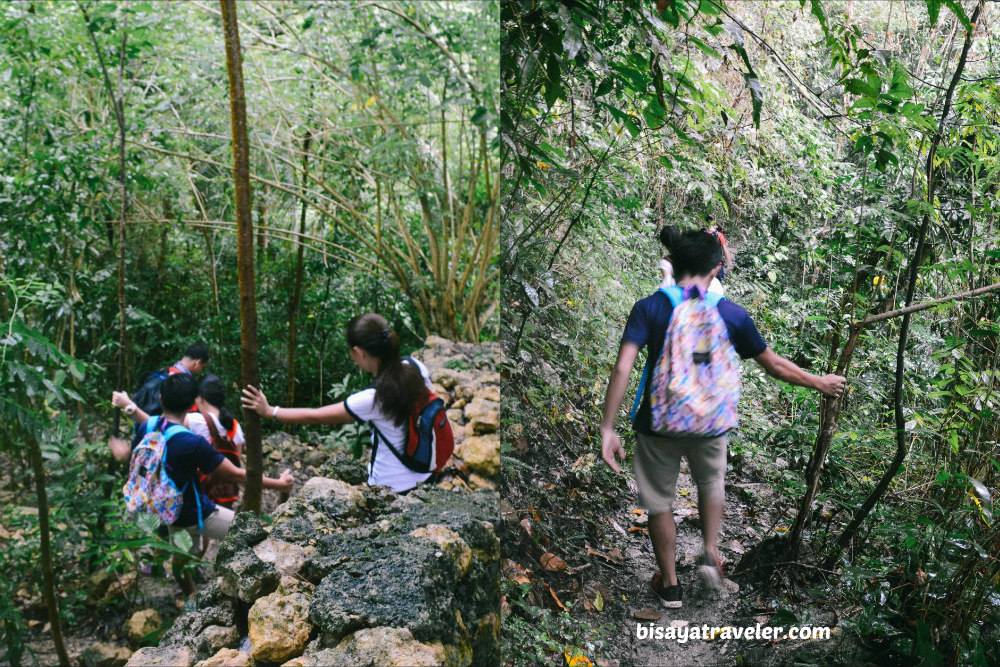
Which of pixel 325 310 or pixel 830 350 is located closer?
pixel 830 350

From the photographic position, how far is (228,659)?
173 centimetres

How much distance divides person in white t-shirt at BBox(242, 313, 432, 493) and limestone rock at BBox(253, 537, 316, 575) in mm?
416

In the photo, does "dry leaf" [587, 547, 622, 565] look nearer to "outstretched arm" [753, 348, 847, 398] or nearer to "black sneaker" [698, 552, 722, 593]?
"black sneaker" [698, 552, 722, 593]

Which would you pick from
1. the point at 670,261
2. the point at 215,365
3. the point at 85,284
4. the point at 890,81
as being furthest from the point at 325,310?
the point at 890,81

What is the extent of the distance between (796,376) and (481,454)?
1320 mm

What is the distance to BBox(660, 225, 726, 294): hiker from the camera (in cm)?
153

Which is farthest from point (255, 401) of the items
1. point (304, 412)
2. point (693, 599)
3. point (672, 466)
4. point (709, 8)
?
point (709, 8)

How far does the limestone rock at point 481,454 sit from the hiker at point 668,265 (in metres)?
1.19

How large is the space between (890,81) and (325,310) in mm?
2046

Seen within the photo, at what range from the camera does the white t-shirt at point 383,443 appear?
2156mm

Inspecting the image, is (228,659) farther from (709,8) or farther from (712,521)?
(709,8)

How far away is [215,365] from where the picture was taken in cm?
244

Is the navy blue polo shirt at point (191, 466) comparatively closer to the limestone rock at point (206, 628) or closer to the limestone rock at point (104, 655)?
the limestone rock at point (206, 628)

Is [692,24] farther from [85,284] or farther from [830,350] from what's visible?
[85,284]
